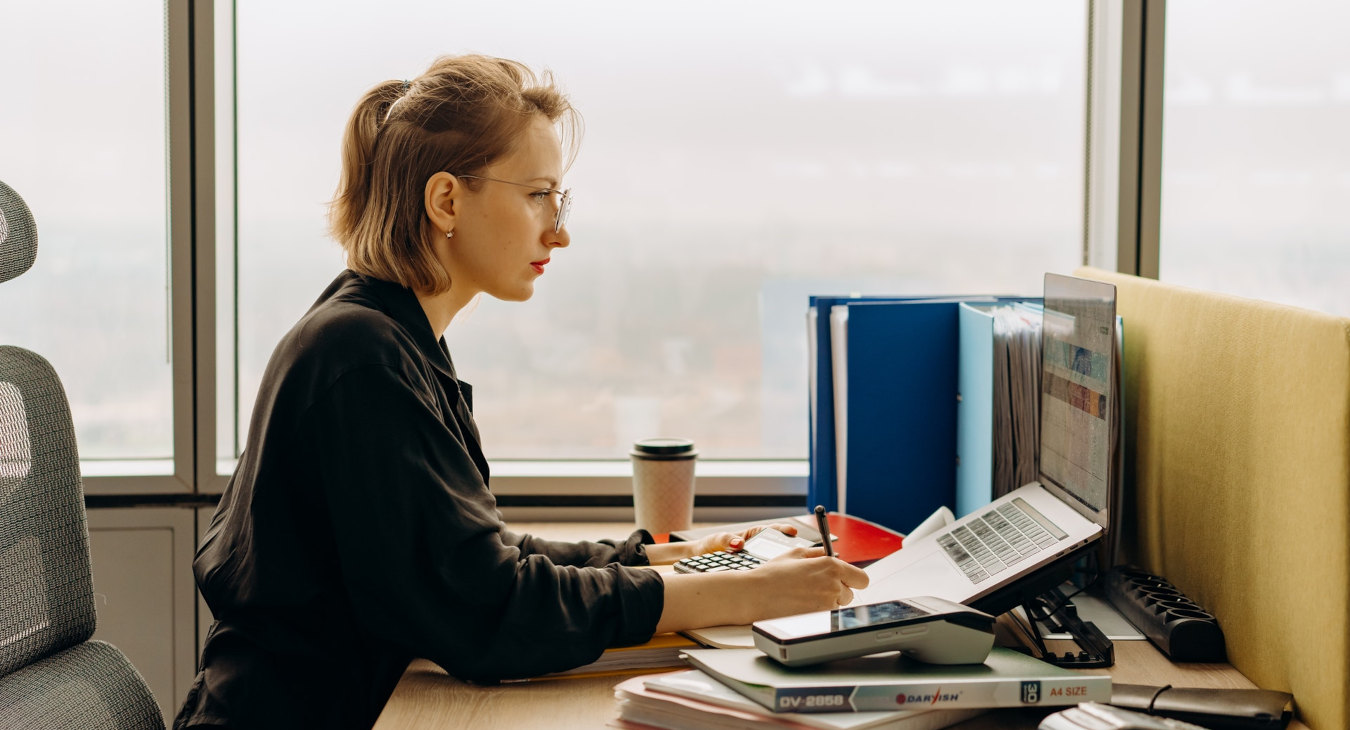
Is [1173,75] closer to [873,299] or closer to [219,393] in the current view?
[873,299]

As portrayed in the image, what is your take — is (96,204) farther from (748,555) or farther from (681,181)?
(748,555)

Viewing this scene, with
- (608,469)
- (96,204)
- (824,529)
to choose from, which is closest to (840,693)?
(824,529)

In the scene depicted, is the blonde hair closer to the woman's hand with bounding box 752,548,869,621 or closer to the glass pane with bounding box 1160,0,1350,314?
the woman's hand with bounding box 752,548,869,621

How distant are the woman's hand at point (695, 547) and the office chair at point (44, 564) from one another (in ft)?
2.03

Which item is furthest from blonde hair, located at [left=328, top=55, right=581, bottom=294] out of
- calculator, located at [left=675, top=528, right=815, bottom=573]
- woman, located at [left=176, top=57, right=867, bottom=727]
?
calculator, located at [left=675, top=528, right=815, bottom=573]

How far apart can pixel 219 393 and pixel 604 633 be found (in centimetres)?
119

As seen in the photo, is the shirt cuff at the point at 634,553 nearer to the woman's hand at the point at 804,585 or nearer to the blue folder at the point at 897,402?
the woman's hand at the point at 804,585

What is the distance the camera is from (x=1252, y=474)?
1173mm

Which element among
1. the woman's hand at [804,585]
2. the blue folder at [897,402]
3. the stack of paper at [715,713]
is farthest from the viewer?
the blue folder at [897,402]

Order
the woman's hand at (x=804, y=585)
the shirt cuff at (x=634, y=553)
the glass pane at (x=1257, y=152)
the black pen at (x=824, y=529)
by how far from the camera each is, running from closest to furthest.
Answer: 1. the woman's hand at (x=804, y=585)
2. the black pen at (x=824, y=529)
3. the shirt cuff at (x=634, y=553)
4. the glass pane at (x=1257, y=152)

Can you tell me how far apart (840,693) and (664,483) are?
0.88 metres

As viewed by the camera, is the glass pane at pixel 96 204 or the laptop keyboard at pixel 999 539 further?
the glass pane at pixel 96 204

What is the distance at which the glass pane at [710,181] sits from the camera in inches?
82.7

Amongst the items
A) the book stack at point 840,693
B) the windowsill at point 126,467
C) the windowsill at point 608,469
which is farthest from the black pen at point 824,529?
the windowsill at point 126,467
